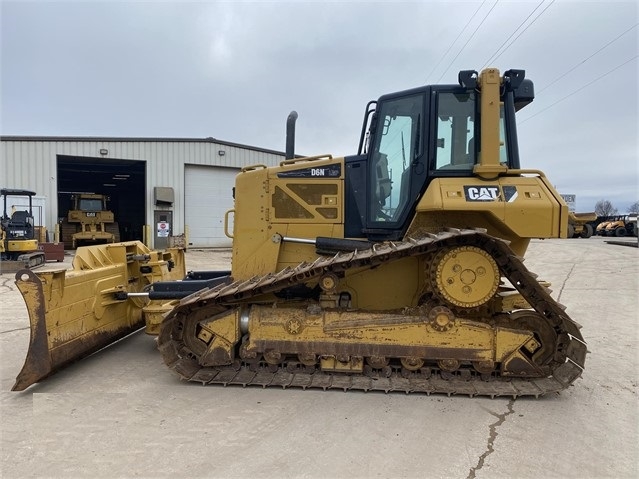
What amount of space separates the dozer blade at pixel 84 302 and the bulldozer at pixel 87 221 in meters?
17.8

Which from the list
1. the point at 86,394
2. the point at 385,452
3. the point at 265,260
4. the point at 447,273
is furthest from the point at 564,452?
the point at 86,394

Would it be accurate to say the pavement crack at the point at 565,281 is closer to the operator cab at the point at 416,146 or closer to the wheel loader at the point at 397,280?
the wheel loader at the point at 397,280

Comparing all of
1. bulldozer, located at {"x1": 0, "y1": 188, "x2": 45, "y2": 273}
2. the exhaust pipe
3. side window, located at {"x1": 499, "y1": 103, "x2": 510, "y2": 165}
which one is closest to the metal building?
bulldozer, located at {"x1": 0, "y1": 188, "x2": 45, "y2": 273}

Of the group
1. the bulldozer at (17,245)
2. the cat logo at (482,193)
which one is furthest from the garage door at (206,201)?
the cat logo at (482,193)

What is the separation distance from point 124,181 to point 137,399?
30.1 metres

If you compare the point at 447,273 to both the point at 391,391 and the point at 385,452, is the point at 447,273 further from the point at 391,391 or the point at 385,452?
the point at 385,452

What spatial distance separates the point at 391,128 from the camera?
4.41 metres

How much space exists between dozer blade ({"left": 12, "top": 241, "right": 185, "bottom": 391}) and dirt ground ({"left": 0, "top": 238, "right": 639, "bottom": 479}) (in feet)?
0.86

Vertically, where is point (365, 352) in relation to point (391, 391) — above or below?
above

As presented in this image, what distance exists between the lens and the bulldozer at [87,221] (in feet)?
70.9

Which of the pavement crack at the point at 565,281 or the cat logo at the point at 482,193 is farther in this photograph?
the pavement crack at the point at 565,281

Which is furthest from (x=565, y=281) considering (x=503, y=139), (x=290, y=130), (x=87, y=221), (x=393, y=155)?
(x=87, y=221)

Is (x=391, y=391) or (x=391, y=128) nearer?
(x=391, y=391)

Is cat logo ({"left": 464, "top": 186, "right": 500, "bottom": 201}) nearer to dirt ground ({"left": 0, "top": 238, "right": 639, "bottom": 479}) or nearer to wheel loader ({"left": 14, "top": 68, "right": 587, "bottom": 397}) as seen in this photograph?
wheel loader ({"left": 14, "top": 68, "right": 587, "bottom": 397})
